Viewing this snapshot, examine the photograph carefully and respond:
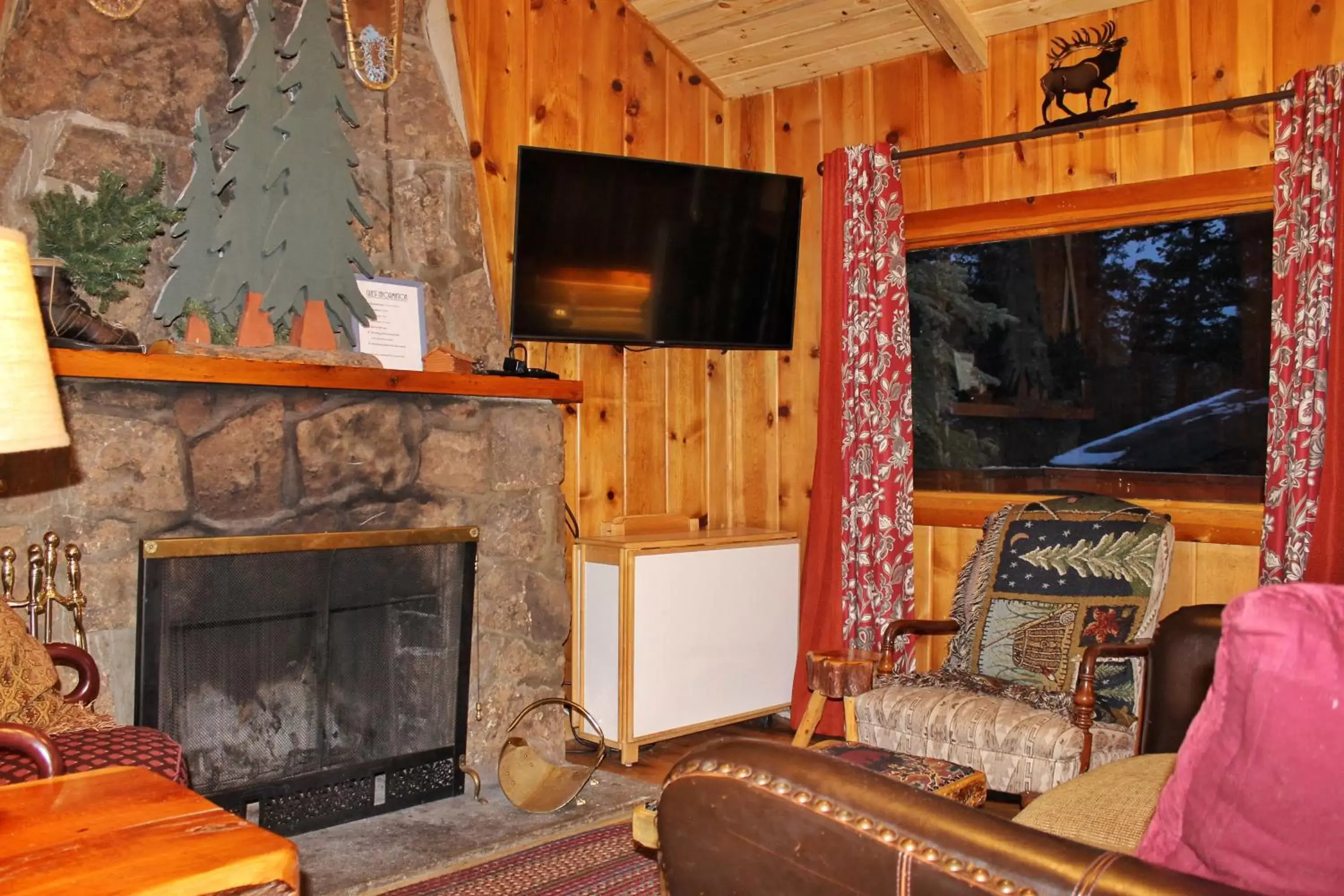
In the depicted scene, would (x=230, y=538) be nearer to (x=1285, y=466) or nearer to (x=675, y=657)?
(x=675, y=657)

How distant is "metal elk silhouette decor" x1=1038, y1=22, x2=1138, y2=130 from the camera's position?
3.66m

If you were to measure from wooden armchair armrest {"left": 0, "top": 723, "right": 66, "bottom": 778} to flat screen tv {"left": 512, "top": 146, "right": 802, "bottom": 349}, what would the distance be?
7.63 feet

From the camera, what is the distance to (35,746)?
1.64 metres

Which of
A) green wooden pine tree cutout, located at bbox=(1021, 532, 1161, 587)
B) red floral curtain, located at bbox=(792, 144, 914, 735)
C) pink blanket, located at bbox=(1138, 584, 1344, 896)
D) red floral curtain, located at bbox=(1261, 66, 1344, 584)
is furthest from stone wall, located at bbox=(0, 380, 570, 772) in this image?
pink blanket, located at bbox=(1138, 584, 1344, 896)

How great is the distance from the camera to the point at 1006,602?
138 inches

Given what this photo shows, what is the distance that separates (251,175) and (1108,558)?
8.58 ft

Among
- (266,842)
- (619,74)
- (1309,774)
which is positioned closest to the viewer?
(1309,774)

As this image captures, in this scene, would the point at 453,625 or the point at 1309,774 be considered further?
the point at 453,625

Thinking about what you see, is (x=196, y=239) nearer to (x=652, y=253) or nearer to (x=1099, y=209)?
(x=652, y=253)

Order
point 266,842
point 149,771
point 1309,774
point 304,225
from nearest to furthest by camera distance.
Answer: point 1309,774, point 266,842, point 149,771, point 304,225

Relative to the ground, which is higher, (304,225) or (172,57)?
(172,57)

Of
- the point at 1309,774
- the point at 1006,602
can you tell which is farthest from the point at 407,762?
the point at 1309,774

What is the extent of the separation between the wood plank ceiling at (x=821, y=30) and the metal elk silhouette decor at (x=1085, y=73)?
0.35 ft

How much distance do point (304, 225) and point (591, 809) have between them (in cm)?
180
